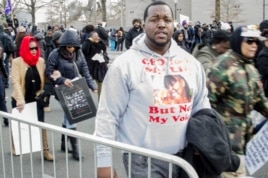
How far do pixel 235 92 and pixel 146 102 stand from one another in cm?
115

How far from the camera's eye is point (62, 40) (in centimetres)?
590

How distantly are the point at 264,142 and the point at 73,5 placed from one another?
246ft

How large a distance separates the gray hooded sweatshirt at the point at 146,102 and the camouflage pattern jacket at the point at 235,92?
883mm

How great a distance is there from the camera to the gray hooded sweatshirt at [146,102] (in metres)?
2.74

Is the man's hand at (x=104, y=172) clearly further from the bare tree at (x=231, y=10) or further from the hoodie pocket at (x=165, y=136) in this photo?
the bare tree at (x=231, y=10)

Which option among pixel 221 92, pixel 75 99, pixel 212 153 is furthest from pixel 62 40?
pixel 212 153

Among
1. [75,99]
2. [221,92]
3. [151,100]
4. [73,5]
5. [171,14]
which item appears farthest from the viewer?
[73,5]

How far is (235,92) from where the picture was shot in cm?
364

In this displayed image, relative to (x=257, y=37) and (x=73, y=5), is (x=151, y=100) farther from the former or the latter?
(x=73, y=5)

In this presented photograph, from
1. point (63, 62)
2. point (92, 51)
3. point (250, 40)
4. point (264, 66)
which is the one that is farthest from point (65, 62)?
point (92, 51)

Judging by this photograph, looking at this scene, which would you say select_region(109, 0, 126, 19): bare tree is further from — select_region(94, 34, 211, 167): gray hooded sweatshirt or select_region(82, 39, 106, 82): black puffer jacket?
select_region(94, 34, 211, 167): gray hooded sweatshirt

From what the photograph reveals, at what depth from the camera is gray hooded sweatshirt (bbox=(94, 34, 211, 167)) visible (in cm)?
274

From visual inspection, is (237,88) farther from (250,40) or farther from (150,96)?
(150,96)

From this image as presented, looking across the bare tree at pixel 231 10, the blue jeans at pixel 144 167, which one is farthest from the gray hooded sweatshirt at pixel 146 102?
the bare tree at pixel 231 10
